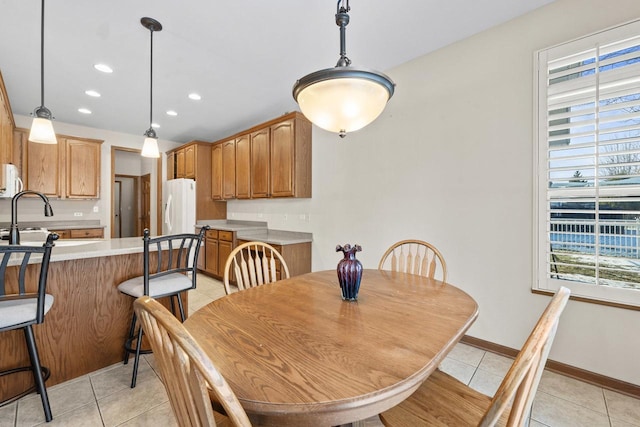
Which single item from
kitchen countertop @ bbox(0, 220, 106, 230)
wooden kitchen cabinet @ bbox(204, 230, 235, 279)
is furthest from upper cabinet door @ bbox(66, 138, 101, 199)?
wooden kitchen cabinet @ bbox(204, 230, 235, 279)

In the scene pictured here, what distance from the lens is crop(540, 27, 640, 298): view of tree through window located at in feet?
5.66

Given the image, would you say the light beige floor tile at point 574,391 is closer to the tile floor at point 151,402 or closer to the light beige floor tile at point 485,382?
the tile floor at point 151,402

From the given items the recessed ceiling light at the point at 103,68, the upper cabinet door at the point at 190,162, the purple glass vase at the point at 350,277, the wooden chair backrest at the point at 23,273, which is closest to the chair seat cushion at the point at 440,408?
the purple glass vase at the point at 350,277

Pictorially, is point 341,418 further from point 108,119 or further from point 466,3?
point 108,119

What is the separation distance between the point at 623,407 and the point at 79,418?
125 inches

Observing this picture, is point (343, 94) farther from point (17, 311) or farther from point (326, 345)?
point (17, 311)

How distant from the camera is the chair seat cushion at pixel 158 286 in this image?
1867 mm

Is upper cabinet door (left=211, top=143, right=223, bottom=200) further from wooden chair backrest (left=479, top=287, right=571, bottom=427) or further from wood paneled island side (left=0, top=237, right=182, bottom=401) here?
wooden chair backrest (left=479, top=287, right=571, bottom=427)

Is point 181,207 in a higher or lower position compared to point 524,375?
higher

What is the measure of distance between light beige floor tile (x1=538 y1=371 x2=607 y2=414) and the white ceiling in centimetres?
268

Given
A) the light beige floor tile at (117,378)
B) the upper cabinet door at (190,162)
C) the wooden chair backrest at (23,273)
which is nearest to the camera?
the wooden chair backrest at (23,273)

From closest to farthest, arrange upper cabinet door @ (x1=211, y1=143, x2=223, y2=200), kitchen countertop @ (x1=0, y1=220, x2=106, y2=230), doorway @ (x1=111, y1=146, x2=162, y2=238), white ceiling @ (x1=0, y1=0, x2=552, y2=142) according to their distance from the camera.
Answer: white ceiling @ (x1=0, y1=0, x2=552, y2=142) → kitchen countertop @ (x1=0, y1=220, x2=106, y2=230) → upper cabinet door @ (x1=211, y1=143, x2=223, y2=200) → doorway @ (x1=111, y1=146, x2=162, y2=238)

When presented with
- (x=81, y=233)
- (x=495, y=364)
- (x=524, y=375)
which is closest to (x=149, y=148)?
(x=524, y=375)

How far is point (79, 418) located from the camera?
1562 millimetres
